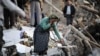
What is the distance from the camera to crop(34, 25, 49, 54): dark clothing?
6.17 m

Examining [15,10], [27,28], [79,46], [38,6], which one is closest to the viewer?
[15,10]

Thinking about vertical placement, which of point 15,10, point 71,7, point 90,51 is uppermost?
point 15,10

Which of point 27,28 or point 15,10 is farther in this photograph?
point 27,28

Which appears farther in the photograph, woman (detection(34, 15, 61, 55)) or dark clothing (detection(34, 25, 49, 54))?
dark clothing (detection(34, 25, 49, 54))

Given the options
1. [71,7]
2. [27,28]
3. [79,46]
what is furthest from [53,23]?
[71,7]

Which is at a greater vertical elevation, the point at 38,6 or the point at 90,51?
the point at 38,6

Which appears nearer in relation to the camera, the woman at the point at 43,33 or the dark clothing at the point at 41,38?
the woman at the point at 43,33

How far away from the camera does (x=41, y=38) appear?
20.2 feet

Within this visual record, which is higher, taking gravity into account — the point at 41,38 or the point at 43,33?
the point at 43,33

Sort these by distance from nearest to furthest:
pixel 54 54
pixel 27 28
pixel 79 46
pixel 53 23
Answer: pixel 53 23
pixel 54 54
pixel 79 46
pixel 27 28

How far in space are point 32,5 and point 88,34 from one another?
81.4 inches

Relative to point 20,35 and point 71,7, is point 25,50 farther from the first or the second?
point 71,7

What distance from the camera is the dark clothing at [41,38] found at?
20.2 feet

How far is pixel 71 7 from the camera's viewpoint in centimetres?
1052
